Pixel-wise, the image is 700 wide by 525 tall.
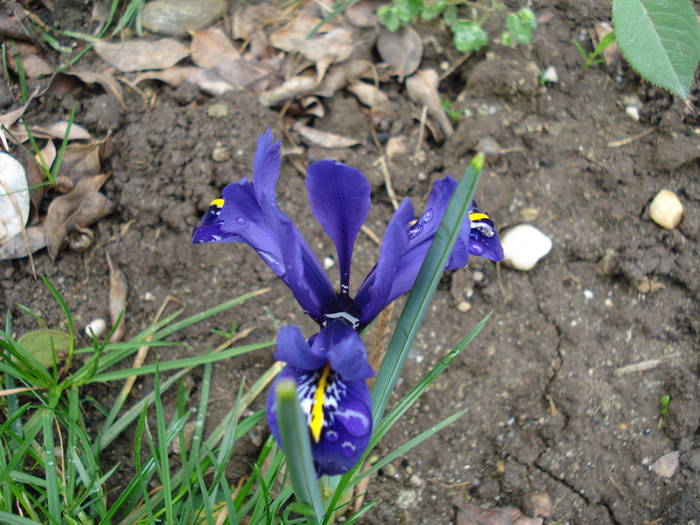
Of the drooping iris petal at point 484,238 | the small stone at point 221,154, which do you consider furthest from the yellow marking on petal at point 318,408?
the small stone at point 221,154

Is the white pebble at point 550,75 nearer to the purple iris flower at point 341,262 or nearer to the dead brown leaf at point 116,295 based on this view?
the purple iris flower at point 341,262

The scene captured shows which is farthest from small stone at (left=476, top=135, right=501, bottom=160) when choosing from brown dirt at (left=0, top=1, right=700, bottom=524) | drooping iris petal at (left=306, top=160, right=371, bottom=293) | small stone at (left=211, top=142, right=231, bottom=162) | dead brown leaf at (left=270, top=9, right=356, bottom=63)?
drooping iris petal at (left=306, top=160, right=371, bottom=293)

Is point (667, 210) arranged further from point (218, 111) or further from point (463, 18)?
point (218, 111)

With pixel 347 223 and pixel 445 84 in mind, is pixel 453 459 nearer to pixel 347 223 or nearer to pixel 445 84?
pixel 347 223

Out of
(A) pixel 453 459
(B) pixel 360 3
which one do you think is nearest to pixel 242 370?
(A) pixel 453 459

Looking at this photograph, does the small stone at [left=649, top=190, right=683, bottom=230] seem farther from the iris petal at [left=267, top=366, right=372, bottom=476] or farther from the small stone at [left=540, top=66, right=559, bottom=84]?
the iris petal at [left=267, top=366, right=372, bottom=476]

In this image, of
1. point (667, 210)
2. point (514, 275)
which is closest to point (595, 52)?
point (667, 210)
